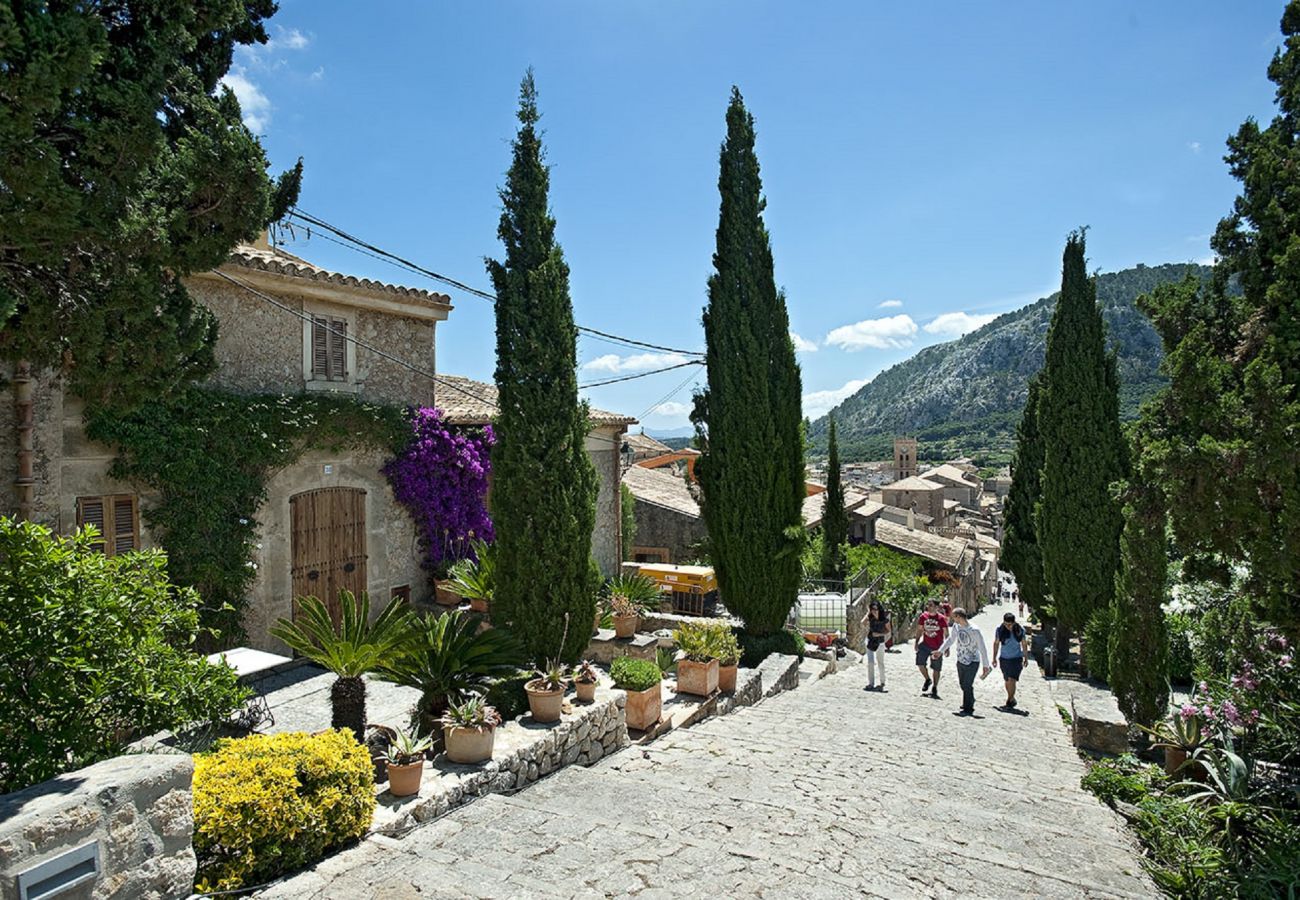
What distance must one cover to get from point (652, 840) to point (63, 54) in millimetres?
5827

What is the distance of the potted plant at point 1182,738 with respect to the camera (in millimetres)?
6641

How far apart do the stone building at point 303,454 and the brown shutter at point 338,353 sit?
16mm

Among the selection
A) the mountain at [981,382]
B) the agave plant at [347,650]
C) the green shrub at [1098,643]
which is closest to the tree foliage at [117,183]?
the agave plant at [347,650]

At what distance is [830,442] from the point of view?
80.6ft

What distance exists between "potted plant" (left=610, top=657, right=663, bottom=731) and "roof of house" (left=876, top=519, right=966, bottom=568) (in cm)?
2558

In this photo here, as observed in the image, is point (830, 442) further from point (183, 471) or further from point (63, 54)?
point (63, 54)

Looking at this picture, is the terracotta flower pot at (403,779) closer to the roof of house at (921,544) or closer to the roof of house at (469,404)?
the roof of house at (469,404)

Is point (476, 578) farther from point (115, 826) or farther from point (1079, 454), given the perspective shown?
point (1079, 454)

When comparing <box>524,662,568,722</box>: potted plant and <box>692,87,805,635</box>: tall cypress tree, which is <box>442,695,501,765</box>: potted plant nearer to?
<box>524,662,568,722</box>: potted plant

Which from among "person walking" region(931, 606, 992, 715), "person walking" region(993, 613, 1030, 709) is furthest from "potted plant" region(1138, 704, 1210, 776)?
"person walking" region(993, 613, 1030, 709)

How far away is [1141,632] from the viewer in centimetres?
868

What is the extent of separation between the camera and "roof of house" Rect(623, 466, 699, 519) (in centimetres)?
2212

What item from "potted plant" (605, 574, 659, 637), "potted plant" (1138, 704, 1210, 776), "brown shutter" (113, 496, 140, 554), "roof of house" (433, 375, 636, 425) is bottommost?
"potted plant" (1138, 704, 1210, 776)

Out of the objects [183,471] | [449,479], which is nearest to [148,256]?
[183,471]
